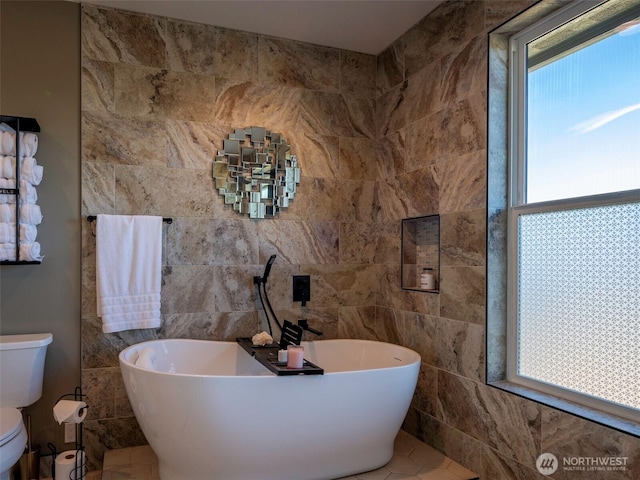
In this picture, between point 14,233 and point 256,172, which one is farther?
point 256,172

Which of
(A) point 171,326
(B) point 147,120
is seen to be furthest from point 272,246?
(B) point 147,120

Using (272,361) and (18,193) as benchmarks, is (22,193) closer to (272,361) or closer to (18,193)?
(18,193)

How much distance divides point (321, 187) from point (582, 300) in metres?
1.80

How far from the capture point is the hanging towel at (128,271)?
8.32 feet

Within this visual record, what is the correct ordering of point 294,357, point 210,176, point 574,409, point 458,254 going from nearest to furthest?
1. point 574,409
2. point 294,357
3. point 458,254
4. point 210,176

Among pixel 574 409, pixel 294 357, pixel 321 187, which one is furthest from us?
pixel 321 187

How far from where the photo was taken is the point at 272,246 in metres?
3.02

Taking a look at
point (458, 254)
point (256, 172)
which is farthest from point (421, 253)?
point (256, 172)

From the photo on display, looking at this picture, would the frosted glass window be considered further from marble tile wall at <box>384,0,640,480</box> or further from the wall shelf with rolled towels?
the wall shelf with rolled towels

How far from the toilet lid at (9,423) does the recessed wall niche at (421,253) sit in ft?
7.30

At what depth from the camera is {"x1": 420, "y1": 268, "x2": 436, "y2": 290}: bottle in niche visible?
273cm

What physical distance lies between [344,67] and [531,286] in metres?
2.04

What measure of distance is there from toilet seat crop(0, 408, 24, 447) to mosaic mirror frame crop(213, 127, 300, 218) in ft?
5.20

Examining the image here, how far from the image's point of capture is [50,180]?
8.41ft
